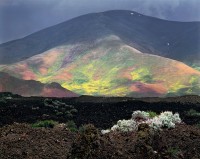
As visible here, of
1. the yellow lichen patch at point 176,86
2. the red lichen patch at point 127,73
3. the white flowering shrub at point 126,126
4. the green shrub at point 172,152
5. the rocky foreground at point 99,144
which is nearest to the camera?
the rocky foreground at point 99,144

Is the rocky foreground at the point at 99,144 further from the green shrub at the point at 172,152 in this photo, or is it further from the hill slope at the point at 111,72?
the hill slope at the point at 111,72

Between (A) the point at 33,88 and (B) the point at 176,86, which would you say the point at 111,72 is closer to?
(B) the point at 176,86

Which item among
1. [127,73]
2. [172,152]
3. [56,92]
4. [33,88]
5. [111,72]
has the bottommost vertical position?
[172,152]

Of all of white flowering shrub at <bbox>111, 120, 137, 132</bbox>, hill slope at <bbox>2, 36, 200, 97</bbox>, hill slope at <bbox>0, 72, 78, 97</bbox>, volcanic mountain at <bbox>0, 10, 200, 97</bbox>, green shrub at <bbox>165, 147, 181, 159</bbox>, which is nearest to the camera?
green shrub at <bbox>165, 147, 181, 159</bbox>

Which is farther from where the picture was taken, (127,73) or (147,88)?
(127,73)

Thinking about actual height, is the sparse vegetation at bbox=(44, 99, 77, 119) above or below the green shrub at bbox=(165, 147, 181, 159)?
above

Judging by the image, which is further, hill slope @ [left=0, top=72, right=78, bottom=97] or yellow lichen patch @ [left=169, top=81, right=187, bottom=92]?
yellow lichen patch @ [left=169, top=81, right=187, bottom=92]

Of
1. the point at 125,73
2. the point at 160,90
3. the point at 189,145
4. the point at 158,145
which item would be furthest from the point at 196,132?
the point at 125,73

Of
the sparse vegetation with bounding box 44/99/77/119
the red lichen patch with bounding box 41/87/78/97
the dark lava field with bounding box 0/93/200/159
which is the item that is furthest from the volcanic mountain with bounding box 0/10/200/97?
the dark lava field with bounding box 0/93/200/159

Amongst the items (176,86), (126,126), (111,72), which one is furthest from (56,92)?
(126,126)

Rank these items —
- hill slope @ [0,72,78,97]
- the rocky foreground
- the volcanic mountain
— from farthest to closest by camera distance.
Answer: the volcanic mountain → hill slope @ [0,72,78,97] → the rocky foreground

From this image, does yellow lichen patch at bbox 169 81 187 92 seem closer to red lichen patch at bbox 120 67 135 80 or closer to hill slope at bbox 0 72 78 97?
red lichen patch at bbox 120 67 135 80

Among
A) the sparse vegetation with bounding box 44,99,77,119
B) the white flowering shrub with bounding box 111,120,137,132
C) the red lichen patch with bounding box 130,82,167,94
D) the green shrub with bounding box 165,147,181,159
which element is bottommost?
the green shrub with bounding box 165,147,181,159

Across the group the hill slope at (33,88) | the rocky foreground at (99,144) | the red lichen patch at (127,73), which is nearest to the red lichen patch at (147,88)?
the red lichen patch at (127,73)
